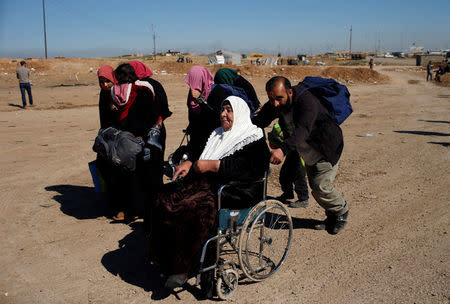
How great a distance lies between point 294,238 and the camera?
4.63m

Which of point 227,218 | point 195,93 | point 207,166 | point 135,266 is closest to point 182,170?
point 207,166

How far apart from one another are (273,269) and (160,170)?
2064mm

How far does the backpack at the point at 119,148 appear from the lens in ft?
15.1

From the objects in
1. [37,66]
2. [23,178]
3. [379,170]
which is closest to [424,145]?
[379,170]

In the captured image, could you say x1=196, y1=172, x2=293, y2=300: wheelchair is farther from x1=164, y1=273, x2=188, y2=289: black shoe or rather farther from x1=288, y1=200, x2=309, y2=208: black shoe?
x1=288, y1=200, x2=309, y2=208: black shoe

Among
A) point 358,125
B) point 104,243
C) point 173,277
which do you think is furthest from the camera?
point 358,125

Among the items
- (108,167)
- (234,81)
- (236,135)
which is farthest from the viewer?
(234,81)

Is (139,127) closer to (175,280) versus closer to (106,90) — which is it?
(106,90)

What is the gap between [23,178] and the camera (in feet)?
22.2

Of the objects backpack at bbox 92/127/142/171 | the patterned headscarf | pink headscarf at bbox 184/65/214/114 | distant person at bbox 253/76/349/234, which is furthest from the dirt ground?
the patterned headscarf

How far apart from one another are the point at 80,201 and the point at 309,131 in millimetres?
3620

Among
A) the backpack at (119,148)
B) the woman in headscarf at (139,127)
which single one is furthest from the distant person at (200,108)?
the backpack at (119,148)

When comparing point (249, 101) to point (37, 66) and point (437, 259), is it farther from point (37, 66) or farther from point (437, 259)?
point (37, 66)

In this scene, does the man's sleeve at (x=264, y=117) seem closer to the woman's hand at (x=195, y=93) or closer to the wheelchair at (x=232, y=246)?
the wheelchair at (x=232, y=246)
